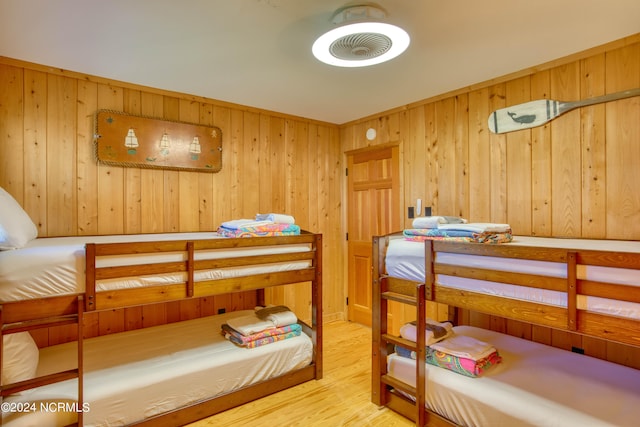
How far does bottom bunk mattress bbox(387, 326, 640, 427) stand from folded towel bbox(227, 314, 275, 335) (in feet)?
3.23

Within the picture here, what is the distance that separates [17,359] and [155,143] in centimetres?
180

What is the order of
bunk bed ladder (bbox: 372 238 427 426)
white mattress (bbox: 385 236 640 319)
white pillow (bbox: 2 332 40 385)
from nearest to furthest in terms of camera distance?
white mattress (bbox: 385 236 640 319), white pillow (bbox: 2 332 40 385), bunk bed ladder (bbox: 372 238 427 426)

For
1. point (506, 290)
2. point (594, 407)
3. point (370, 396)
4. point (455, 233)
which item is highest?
point (455, 233)

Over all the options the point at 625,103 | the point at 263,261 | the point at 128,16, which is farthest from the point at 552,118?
the point at 128,16

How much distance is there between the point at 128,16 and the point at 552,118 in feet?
9.24

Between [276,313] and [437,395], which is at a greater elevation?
[276,313]

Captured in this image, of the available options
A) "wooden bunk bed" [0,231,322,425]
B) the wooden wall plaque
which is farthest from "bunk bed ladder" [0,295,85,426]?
the wooden wall plaque

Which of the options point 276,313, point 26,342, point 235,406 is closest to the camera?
point 26,342

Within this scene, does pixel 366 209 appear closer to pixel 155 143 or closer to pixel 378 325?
pixel 378 325

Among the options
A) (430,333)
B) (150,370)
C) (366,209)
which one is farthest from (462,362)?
(366,209)

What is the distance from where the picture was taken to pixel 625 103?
221 cm

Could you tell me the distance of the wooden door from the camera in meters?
3.67

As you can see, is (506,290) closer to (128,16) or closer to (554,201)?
(554,201)

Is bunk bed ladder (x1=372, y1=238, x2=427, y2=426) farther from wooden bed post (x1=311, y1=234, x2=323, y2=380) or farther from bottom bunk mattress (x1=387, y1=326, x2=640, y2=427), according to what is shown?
wooden bed post (x1=311, y1=234, x2=323, y2=380)
